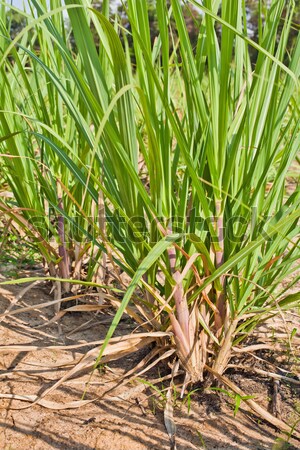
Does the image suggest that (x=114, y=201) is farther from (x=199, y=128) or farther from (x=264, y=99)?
(x=264, y=99)

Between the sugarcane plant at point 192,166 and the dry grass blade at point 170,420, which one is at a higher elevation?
the sugarcane plant at point 192,166

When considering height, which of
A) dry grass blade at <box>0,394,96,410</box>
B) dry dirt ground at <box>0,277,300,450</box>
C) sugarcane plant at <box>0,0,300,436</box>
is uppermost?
sugarcane plant at <box>0,0,300,436</box>

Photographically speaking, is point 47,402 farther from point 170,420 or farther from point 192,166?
point 192,166

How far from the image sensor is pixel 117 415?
3.36 ft

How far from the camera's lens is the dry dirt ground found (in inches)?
37.9

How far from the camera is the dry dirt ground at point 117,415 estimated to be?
0.96 metres

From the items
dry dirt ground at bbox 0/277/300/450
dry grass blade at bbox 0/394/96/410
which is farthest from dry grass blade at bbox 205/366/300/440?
dry grass blade at bbox 0/394/96/410

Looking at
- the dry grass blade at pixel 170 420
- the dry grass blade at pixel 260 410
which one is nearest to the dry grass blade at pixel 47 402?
the dry grass blade at pixel 170 420

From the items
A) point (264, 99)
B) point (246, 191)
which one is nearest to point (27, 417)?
point (246, 191)

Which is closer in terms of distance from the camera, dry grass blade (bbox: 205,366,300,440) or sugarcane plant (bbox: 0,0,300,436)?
sugarcane plant (bbox: 0,0,300,436)

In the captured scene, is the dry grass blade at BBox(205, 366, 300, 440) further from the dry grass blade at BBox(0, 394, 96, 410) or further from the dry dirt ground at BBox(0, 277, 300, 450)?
the dry grass blade at BBox(0, 394, 96, 410)

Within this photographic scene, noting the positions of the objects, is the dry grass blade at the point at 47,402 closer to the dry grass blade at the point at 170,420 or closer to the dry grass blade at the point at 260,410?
the dry grass blade at the point at 170,420

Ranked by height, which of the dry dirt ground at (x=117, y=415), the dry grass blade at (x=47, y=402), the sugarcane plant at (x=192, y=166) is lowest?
the dry dirt ground at (x=117, y=415)

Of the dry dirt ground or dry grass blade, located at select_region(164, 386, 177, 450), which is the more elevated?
dry grass blade, located at select_region(164, 386, 177, 450)
